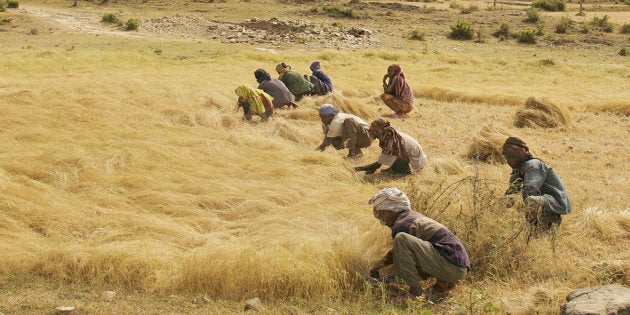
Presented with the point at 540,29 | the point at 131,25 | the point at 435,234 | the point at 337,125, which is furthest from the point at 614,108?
the point at 131,25

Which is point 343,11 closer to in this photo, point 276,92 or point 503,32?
point 503,32

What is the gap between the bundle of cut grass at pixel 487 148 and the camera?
28.7 ft

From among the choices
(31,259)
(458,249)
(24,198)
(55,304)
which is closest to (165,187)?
(24,198)

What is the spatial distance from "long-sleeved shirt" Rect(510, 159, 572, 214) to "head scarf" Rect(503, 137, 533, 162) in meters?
0.06

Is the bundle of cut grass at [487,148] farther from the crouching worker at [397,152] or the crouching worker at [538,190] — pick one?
the crouching worker at [538,190]

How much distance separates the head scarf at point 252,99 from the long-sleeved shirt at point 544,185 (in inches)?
215

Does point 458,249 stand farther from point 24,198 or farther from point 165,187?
point 24,198

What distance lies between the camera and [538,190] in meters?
5.80

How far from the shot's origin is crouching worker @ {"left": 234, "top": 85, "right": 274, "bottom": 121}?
419 inches

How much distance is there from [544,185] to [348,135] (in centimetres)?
341

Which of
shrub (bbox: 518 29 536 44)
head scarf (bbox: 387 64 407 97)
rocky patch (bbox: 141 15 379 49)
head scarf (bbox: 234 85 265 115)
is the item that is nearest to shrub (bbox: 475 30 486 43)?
shrub (bbox: 518 29 536 44)

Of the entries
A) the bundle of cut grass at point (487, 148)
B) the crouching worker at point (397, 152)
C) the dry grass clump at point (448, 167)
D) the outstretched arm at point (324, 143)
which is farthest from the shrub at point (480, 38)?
the crouching worker at point (397, 152)

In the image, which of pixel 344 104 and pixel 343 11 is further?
pixel 343 11

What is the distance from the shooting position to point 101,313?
4.43 m
